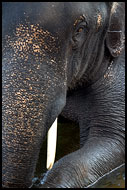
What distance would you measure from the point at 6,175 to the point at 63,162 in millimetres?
418

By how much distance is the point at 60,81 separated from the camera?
6.73ft

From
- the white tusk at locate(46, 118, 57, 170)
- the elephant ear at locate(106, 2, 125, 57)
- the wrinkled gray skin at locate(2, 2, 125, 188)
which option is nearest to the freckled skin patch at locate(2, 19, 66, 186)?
the wrinkled gray skin at locate(2, 2, 125, 188)

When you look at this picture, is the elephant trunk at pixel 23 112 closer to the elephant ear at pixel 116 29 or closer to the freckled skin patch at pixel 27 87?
the freckled skin patch at pixel 27 87

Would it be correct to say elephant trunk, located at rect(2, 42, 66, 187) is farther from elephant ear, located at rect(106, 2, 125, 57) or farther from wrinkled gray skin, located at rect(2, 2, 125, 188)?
elephant ear, located at rect(106, 2, 125, 57)

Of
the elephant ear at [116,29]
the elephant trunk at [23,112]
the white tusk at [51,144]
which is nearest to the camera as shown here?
the elephant trunk at [23,112]

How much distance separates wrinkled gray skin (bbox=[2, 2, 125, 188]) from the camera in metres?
1.88

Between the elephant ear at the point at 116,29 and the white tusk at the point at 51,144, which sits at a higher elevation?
the elephant ear at the point at 116,29

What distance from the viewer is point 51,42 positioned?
6.60 feet

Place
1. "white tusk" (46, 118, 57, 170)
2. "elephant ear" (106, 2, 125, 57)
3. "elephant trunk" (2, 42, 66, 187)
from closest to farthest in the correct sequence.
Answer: "elephant trunk" (2, 42, 66, 187), "white tusk" (46, 118, 57, 170), "elephant ear" (106, 2, 125, 57)

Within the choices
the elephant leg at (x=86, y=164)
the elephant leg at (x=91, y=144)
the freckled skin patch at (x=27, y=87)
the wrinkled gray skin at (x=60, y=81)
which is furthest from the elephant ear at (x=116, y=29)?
the freckled skin patch at (x=27, y=87)

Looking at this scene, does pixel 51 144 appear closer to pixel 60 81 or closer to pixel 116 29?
pixel 60 81

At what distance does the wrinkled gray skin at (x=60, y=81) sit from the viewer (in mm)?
1879

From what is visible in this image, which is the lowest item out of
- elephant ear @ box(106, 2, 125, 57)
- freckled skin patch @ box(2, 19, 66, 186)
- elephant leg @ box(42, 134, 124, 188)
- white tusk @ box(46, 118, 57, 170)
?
elephant leg @ box(42, 134, 124, 188)

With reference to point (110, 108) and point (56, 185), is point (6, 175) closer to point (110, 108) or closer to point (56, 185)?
point (56, 185)
